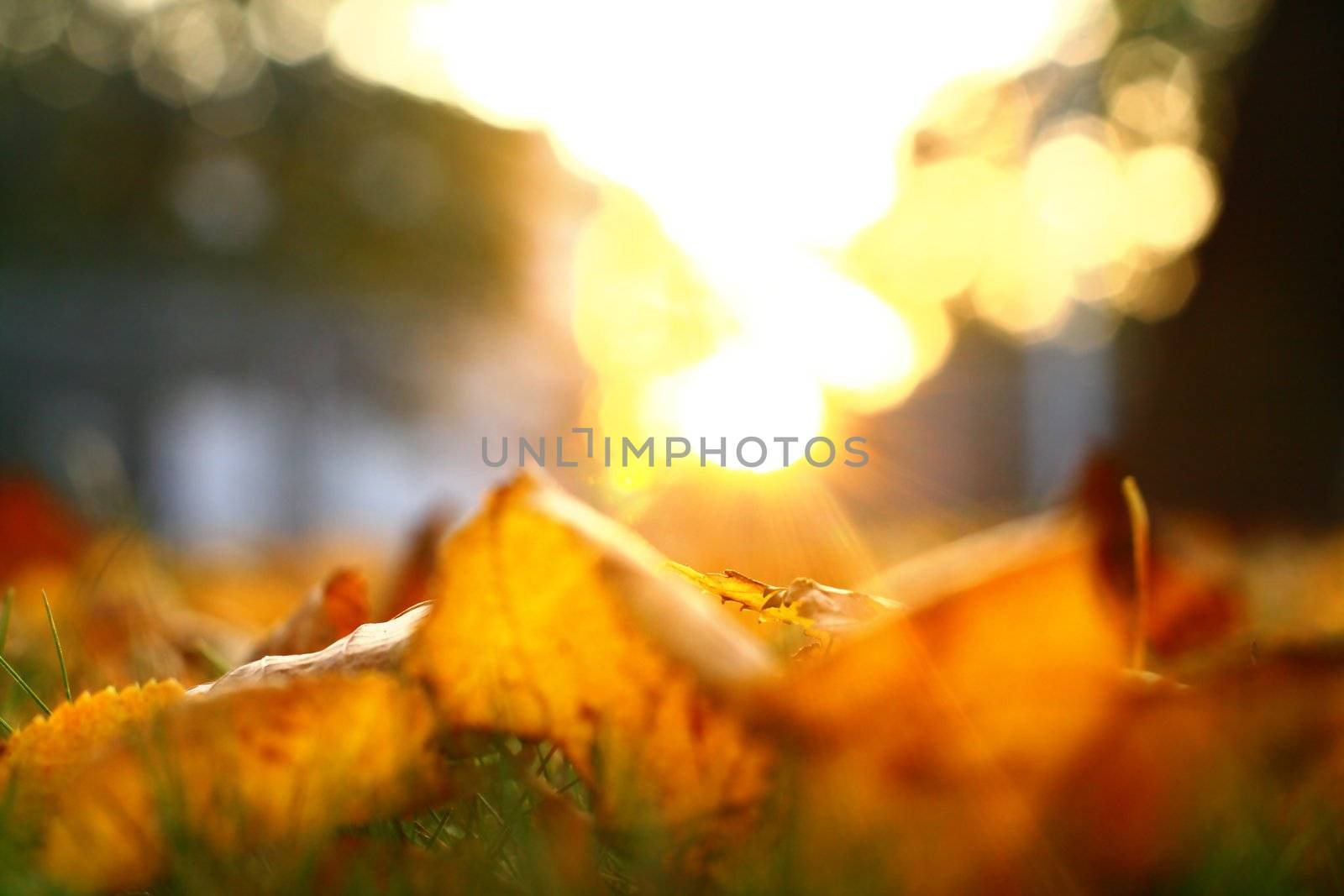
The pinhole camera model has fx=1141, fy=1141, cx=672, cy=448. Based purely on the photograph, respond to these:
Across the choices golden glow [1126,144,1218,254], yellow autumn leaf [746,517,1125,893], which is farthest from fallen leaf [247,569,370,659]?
golden glow [1126,144,1218,254]

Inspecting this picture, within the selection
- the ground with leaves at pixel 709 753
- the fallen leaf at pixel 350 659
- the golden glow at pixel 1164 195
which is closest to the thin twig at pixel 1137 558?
the ground with leaves at pixel 709 753

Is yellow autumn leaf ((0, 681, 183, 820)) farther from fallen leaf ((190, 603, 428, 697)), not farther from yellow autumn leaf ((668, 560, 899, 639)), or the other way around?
yellow autumn leaf ((668, 560, 899, 639))

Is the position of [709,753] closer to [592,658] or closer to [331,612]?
[592,658]

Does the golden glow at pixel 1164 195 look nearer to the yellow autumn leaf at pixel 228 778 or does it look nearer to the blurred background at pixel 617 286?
the blurred background at pixel 617 286

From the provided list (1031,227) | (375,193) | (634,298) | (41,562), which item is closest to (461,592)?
(41,562)

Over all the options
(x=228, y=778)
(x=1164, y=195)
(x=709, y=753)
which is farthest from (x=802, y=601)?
(x=1164, y=195)

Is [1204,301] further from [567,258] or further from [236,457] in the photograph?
[236,457]
